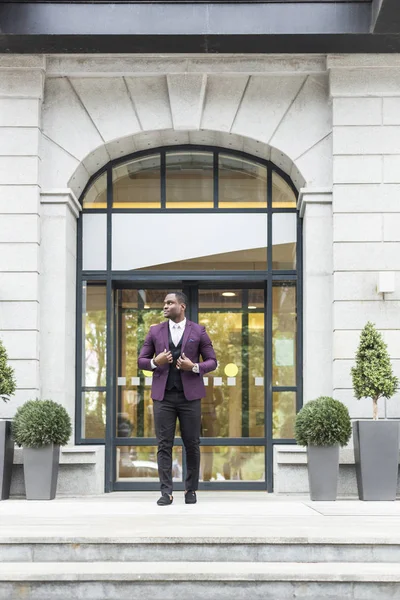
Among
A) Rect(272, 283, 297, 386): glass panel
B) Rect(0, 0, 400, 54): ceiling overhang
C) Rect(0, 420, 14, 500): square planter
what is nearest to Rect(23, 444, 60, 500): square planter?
Rect(0, 420, 14, 500): square planter

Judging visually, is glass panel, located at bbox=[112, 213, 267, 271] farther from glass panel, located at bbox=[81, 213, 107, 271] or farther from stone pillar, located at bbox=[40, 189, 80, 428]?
stone pillar, located at bbox=[40, 189, 80, 428]

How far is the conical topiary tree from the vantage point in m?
9.89

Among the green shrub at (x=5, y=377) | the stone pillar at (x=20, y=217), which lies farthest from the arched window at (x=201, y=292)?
the green shrub at (x=5, y=377)

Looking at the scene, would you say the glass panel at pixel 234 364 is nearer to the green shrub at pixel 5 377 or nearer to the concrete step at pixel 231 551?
the green shrub at pixel 5 377

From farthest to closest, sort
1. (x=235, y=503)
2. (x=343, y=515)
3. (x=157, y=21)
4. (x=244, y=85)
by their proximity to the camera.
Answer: (x=244, y=85) < (x=157, y=21) < (x=235, y=503) < (x=343, y=515)

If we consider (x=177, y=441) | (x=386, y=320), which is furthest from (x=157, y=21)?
(x=177, y=441)

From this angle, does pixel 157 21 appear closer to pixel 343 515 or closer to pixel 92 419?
pixel 92 419

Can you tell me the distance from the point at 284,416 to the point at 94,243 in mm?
2994

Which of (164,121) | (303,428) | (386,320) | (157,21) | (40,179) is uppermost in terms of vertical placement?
(157,21)

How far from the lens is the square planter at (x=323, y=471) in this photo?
32.3 ft

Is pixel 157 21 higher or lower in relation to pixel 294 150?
higher

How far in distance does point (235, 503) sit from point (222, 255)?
3205 mm

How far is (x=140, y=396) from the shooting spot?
11.8 meters

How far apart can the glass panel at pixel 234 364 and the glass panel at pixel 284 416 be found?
0.68 ft
